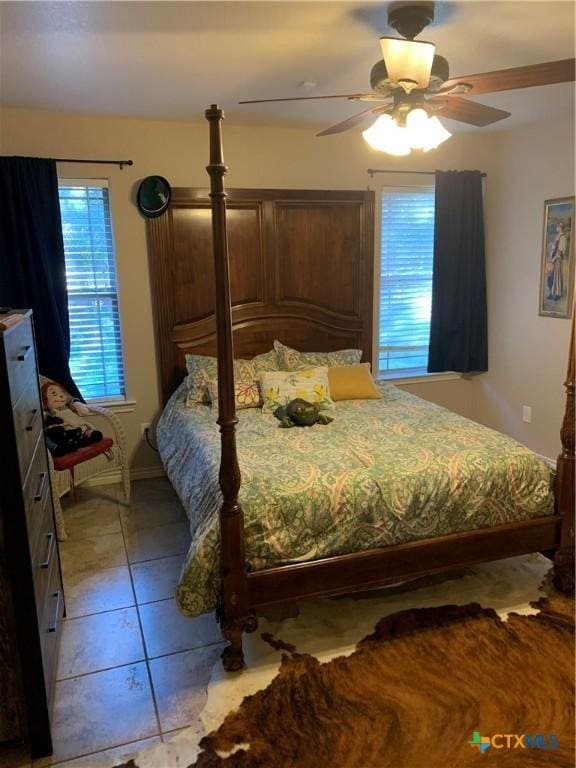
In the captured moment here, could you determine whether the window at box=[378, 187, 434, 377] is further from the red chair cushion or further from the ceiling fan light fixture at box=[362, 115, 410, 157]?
the red chair cushion

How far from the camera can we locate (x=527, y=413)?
4.48 m

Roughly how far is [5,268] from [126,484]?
5.24ft

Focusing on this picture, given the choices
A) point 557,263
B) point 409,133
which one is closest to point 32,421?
point 409,133

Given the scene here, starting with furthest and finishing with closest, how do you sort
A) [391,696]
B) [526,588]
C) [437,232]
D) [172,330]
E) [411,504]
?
1. [437,232]
2. [172,330]
3. [526,588]
4. [411,504]
5. [391,696]

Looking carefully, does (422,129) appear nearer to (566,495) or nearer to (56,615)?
(566,495)

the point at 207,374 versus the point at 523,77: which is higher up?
the point at 523,77

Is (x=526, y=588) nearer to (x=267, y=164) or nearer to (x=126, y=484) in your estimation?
(x=126, y=484)

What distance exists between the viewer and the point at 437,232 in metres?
4.59

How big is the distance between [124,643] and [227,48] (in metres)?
2.67

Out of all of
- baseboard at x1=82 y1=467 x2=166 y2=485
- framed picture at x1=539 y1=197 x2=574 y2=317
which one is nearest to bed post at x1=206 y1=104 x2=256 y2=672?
baseboard at x1=82 y1=467 x2=166 y2=485

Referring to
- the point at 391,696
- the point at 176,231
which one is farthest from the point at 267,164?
the point at 391,696

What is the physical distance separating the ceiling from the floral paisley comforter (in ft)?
5.97

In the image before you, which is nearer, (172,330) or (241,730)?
(241,730)

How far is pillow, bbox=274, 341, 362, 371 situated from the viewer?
4.08 meters
